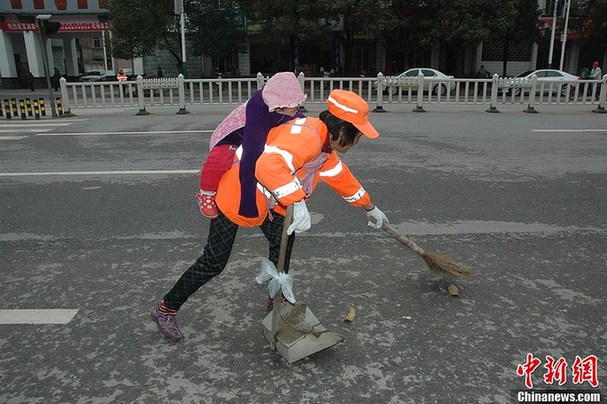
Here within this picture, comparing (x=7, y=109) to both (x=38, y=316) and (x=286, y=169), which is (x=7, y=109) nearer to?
(x=38, y=316)

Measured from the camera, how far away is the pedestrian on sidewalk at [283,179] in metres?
2.44

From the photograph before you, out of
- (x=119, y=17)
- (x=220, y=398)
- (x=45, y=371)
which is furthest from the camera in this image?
(x=119, y=17)

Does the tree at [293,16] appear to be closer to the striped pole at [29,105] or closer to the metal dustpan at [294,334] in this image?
the striped pole at [29,105]

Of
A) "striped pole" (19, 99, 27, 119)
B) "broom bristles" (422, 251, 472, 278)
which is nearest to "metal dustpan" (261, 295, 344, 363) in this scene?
"broom bristles" (422, 251, 472, 278)

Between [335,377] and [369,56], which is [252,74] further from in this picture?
[335,377]

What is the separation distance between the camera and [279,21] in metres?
27.0

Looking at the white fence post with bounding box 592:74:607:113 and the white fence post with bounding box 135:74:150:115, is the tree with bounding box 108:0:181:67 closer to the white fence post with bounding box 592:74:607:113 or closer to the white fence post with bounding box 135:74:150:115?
the white fence post with bounding box 135:74:150:115

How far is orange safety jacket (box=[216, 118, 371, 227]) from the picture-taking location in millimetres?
2418

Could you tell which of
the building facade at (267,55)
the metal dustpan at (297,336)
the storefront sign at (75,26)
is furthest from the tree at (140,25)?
the metal dustpan at (297,336)

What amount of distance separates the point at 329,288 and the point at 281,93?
5.40 ft

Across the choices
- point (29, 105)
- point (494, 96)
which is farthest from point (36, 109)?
point (494, 96)

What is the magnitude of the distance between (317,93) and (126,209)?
15.7m

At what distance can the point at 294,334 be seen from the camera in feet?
9.02

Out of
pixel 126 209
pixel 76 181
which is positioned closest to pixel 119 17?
pixel 76 181
